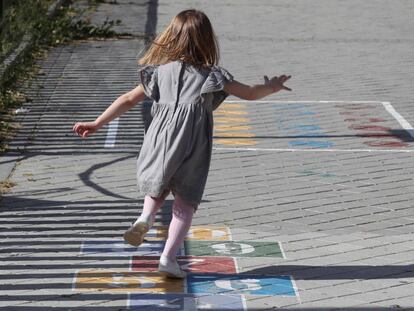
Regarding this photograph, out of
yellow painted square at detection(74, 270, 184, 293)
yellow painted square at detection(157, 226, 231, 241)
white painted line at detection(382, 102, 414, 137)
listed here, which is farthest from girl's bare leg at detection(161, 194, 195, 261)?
white painted line at detection(382, 102, 414, 137)

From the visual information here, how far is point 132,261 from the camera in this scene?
6723 mm

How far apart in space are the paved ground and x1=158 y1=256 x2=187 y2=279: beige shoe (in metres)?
0.05

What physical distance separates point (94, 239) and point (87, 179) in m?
1.74

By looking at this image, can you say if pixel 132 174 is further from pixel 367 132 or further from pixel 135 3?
pixel 135 3

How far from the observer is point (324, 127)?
1121cm

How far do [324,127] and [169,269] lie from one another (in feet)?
16.9

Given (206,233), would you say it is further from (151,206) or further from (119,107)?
(119,107)

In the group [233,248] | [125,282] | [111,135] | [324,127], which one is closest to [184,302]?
[125,282]

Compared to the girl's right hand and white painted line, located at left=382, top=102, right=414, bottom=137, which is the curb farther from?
white painted line, located at left=382, top=102, right=414, bottom=137

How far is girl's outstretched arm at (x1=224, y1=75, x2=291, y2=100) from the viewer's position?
6.17 metres

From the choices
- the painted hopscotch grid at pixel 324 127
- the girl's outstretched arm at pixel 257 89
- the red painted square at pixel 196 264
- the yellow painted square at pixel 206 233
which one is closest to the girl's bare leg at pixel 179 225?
the red painted square at pixel 196 264

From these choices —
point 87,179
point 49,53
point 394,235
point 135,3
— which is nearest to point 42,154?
point 87,179

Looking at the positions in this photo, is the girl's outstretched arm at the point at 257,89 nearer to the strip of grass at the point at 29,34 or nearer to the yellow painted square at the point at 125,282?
the yellow painted square at the point at 125,282

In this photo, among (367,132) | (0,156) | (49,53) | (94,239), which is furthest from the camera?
(49,53)
